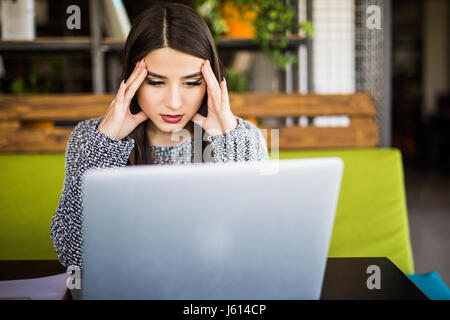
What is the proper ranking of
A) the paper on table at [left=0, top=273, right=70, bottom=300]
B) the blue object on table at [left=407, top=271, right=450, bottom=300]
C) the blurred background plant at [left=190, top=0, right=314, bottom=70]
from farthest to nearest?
1. the blurred background plant at [left=190, top=0, right=314, bottom=70]
2. the blue object on table at [left=407, top=271, right=450, bottom=300]
3. the paper on table at [left=0, top=273, right=70, bottom=300]

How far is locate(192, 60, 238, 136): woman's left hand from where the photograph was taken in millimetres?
1056

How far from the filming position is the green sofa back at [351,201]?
1.33 meters

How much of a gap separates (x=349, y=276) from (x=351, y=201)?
2.01ft

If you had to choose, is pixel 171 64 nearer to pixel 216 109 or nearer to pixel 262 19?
pixel 216 109

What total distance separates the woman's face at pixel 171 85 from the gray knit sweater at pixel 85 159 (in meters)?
0.10

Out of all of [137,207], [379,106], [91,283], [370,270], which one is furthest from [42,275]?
[379,106]

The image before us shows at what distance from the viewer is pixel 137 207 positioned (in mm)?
579

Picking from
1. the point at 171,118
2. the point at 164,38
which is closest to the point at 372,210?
the point at 171,118

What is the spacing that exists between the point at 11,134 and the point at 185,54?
1055 mm

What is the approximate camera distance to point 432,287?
1.25 metres

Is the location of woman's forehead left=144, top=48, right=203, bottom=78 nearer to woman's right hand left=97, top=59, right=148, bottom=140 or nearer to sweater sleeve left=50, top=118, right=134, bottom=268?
woman's right hand left=97, top=59, right=148, bottom=140

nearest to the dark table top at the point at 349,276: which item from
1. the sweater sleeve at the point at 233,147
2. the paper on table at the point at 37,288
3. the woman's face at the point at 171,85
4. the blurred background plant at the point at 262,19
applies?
the paper on table at the point at 37,288

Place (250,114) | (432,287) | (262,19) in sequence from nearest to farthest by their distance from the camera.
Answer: (432,287) < (250,114) < (262,19)

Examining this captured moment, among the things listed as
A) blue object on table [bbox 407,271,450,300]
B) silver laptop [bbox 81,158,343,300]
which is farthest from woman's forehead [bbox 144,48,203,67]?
→ blue object on table [bbox 407,271,450,300]
